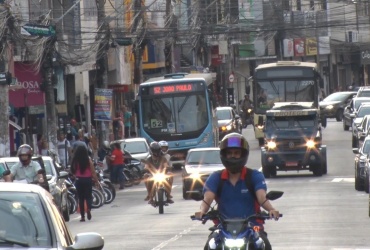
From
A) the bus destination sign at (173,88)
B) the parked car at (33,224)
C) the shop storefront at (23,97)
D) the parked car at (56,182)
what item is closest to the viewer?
the parked car at (33,224)

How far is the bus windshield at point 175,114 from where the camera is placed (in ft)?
148

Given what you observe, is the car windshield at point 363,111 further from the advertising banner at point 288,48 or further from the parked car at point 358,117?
the advertising banner at point 288,48

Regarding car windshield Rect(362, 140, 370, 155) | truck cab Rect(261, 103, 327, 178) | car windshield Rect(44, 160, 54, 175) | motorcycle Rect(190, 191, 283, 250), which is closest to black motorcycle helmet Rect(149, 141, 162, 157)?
car windshield Rect(44, 160, 54, 175)

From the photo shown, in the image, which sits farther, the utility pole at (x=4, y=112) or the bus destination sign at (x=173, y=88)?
the bus destination sign at (x=173, y=88)

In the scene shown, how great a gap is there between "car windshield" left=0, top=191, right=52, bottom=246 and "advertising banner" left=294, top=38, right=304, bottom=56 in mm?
84735

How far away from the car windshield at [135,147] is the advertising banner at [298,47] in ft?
168

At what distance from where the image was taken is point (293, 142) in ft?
127

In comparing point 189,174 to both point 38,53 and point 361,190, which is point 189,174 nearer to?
point 361,190

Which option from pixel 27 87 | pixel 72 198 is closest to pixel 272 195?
pixel 72 198

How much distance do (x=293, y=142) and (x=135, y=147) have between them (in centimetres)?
680

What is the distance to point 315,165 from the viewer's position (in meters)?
38.9

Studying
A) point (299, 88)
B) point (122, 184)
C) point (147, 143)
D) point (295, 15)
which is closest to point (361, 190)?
point (122, 184)

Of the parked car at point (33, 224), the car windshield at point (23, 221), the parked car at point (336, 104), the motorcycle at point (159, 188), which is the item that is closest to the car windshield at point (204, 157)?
the motorcycle at point (159, 188)

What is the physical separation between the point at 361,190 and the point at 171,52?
3600 centimetres
